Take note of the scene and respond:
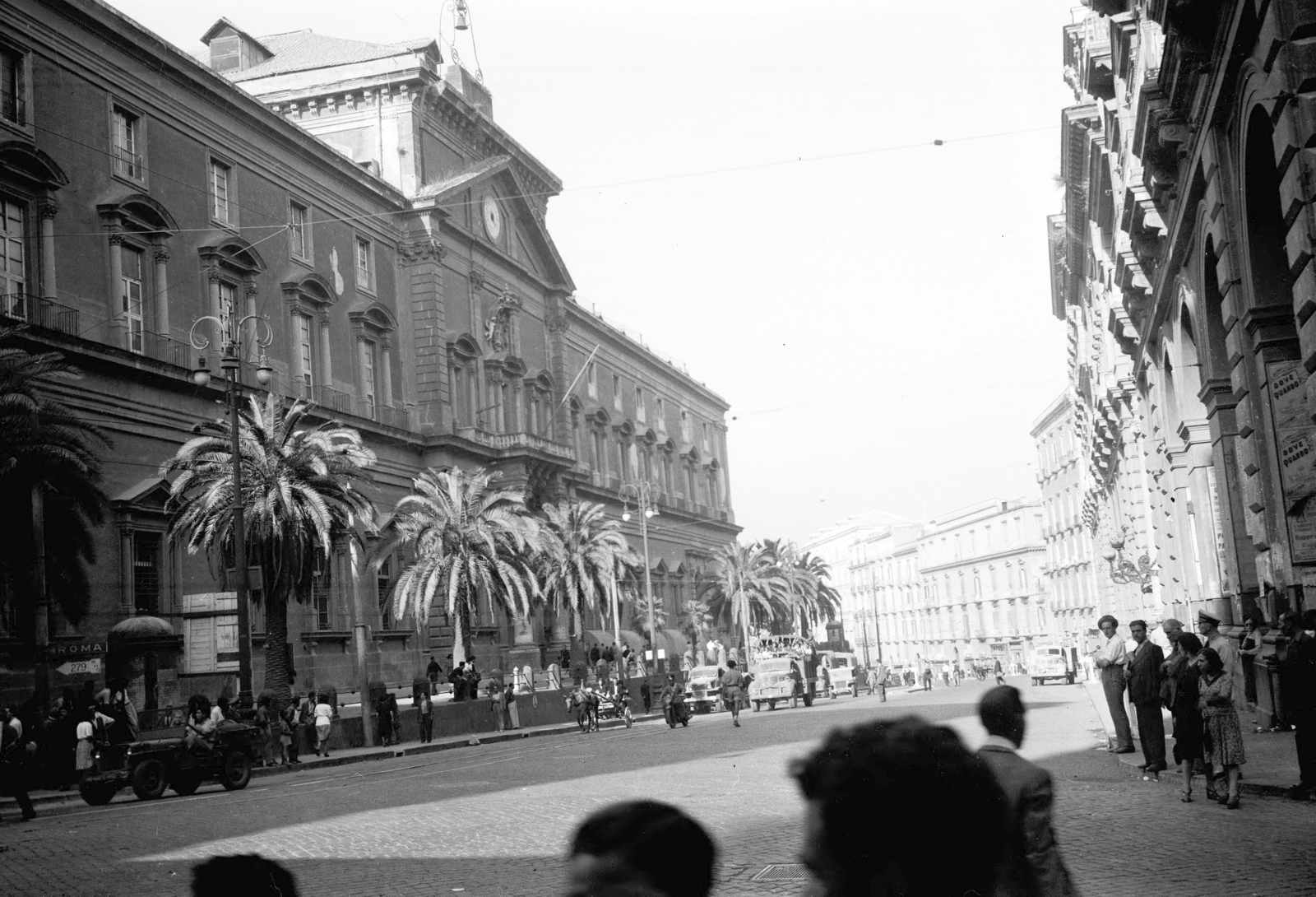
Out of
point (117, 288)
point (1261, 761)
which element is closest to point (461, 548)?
point (117, 288)

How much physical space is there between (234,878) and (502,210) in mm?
57016

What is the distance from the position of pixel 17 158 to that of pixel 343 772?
16080 mm

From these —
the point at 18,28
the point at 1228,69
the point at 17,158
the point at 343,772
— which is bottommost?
the point at 343,772

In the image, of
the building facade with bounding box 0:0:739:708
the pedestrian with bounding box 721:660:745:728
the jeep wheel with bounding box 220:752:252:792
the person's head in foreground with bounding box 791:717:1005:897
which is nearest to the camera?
the person's head in foreground with bounding box 791:717:1005:897

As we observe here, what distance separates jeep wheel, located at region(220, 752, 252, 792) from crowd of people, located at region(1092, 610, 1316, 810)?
13.3 meters

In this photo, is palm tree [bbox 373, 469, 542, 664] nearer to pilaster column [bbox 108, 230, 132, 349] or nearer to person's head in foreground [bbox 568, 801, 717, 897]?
pilaster column [bbox 108, 230, 132, 349]

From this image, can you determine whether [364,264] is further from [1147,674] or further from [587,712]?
[1147,674]

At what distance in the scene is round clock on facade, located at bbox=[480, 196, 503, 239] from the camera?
56.4m

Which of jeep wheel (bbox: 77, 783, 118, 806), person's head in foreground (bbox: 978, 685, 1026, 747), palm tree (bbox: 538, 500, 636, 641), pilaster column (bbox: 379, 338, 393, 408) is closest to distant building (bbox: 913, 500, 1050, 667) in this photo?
palm tree (bbox: 538, 500, 636, 641)

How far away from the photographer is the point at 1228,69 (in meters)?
15.2

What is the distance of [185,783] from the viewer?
21.2 meters

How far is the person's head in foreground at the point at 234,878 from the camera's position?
2.93m

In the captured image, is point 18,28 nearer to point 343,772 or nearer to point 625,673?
point 343,772

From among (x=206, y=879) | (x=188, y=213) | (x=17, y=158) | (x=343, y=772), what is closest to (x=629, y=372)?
(x=188, y=213)
